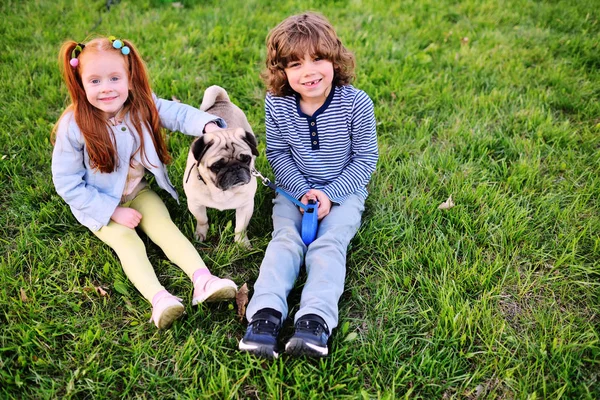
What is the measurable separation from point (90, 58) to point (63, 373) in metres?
1.73

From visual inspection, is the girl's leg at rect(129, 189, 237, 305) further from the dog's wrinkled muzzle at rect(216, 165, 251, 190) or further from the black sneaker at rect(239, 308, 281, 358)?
the dog's wrinkled muzzle at rect(216, 165, 251, 190)

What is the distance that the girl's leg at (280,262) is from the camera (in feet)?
7.93

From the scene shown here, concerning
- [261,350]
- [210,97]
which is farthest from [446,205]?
[210,97]

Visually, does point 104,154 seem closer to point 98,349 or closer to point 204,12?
point 98,349

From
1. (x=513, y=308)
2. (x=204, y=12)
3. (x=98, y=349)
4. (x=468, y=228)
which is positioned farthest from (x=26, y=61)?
(x=513, y=308)

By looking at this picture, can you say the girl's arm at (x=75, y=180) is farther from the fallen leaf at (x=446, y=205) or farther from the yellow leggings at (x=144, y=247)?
the fallen leaf at (x=446, y=205)

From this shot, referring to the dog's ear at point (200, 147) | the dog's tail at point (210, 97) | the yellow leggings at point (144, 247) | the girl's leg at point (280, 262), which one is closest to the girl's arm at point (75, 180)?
the yellow leggings at point (144, 247)

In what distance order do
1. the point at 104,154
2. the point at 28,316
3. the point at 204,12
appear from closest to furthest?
the point at 28,316 < the point at 104,154 < the point at 204,12

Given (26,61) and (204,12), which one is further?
(204,12)

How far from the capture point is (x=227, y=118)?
10.3 ft

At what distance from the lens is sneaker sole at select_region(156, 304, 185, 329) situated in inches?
92.2

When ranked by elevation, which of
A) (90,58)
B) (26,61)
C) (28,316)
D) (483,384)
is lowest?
(483,384)

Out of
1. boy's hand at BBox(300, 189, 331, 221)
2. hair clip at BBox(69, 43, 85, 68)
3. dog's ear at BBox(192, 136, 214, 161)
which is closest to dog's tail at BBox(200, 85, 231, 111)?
dog's ear at BBox(192, 136, 214, 161)

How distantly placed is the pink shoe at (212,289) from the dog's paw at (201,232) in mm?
490
